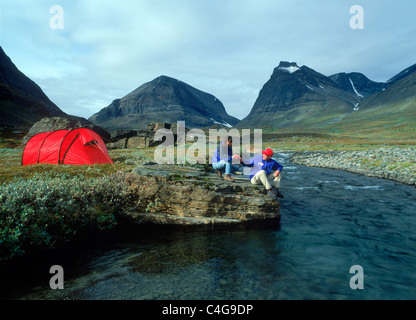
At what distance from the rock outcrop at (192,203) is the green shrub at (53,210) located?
869 mm

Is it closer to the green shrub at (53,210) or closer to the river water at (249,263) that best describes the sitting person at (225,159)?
the river water at (249,263)

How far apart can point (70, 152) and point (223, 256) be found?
16287 millimetres

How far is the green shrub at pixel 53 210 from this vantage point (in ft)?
23.2

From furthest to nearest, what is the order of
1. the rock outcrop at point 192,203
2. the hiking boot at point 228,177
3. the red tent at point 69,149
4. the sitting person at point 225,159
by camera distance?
the red tent at point 69,149 → the sitting person at point 225,159 → the hiking boot at point 228,177 → the rock outcrop at point 192,203

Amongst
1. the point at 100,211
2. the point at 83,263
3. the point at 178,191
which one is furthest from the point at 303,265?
the point at 100,211

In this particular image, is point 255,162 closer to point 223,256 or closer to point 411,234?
point 223,256

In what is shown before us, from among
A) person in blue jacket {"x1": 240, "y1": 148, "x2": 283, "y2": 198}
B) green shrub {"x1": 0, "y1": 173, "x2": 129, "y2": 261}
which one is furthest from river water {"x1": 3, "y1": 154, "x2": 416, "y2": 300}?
person in blue jacket {"x1": 240, "y1": 148, "x2": 283, "y2": 198}

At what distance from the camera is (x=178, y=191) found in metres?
10.7

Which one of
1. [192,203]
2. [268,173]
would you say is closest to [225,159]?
[268,173]

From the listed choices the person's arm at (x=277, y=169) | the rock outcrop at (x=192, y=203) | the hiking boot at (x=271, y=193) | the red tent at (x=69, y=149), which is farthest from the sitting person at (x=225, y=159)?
the red tent at (x=69, y=149)

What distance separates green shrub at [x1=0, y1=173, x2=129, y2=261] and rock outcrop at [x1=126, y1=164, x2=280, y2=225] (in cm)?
87

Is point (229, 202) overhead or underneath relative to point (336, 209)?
overhead

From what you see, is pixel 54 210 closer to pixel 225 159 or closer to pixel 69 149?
pixel 225 159

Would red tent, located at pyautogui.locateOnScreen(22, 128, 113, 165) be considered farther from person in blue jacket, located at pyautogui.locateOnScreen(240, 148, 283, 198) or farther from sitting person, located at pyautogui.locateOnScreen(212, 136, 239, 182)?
person in blue jacket, located at pyautogui.locateOnScreen(240, 148, 283, 198)
